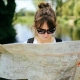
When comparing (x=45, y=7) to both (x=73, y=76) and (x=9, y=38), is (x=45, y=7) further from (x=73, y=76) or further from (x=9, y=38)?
(x=9, y=38)

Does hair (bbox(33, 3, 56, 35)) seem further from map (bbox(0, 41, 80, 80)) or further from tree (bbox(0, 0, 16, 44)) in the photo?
tree (bbox(0, 0, 16, 44))

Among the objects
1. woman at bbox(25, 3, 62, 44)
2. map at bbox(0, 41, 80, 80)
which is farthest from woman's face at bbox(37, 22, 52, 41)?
map at bbox(0, 41, 80, 80)

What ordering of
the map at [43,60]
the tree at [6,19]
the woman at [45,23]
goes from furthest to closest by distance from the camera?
the tree at [6,19] → the woman at [45,23] → the map at [43,60]

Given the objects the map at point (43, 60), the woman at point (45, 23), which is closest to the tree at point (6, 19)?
the woman at point (45, 23)

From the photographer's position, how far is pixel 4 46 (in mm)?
1268

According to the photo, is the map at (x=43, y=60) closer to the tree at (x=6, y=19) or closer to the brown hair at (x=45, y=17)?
the brown hair at (x=45, y=17)

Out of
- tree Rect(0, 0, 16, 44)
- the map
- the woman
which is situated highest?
the woman

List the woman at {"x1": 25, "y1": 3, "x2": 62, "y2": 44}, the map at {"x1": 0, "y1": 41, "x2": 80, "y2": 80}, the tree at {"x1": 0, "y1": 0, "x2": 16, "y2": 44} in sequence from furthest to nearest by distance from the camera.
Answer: the tree at {"x1": 0, "y1": 0, "x2": 16, "y2": 44} < the woman at {"x1": 25, "y1": 3, "x2": 62, "y2": 44} < the map at {"x1": 0, "y1": 41, "x2": 80, "y2": 80}

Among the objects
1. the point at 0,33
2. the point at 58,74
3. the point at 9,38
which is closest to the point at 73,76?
the point at 58,74

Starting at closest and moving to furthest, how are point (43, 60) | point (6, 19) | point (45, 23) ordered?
point (43, 60) < point (45, 23) < point (6, 19)

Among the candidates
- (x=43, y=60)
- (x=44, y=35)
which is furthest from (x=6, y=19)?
(x=43, y=60)

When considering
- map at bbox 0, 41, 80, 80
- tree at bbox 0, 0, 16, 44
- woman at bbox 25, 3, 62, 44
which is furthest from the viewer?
tree at bbox 0, 0, 16, 44

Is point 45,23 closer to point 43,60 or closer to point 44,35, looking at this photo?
point 44,35

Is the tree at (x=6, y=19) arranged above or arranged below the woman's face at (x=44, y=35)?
below
